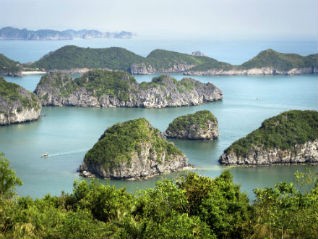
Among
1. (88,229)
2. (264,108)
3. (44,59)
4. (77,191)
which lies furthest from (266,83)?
(88,229)

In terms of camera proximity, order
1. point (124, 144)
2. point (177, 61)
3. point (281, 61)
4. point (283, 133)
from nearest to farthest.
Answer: point (124, 144) < point (283, 133) < point (281, 61) < point (177, 61)

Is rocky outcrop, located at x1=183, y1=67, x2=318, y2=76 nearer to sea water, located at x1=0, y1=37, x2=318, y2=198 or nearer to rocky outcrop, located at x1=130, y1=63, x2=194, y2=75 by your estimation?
rocky outcrop, located at x1=130, y1=63, x2=194, y2=75

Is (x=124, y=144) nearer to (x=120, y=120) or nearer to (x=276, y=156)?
(x=276, y=156)

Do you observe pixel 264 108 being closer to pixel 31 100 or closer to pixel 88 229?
pixel 31 100

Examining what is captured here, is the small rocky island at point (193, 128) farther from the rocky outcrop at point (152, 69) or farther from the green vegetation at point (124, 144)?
the rocky outcrop at point (152, 69)

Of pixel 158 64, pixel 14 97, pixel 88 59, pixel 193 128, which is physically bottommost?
pixel 193 128

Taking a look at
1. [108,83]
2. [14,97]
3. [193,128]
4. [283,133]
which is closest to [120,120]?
[14,97]
